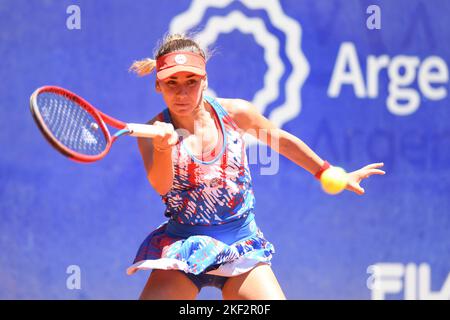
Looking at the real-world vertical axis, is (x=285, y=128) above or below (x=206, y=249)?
above

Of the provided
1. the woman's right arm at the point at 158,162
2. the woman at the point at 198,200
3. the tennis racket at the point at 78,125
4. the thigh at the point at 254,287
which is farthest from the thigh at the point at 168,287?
the tennis racket at the point at 78,125

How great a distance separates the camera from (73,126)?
134 inches

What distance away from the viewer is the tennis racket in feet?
10.7

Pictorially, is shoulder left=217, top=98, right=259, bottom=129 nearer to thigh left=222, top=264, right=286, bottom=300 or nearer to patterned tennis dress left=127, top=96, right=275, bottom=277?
patterned tennis dress left=127, top=96, right=275, bottom=277

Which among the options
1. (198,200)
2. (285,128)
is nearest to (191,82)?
(198,200)

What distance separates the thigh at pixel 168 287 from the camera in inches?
141

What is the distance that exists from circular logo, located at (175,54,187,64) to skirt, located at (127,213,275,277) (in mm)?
701

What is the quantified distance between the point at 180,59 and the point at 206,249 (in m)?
0.82

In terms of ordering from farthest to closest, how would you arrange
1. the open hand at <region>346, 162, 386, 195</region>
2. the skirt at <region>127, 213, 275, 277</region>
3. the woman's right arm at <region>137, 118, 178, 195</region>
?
1. the open hand at <region>346, 162, 386, 195</region>
2. the skirt at <region>127, 213, 275, 277</region>
3. the woman's right arm at <region>137, 118, 178, 195</region>

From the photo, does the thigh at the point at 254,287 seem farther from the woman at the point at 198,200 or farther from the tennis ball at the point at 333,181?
the tennis ball at the point at 333,181

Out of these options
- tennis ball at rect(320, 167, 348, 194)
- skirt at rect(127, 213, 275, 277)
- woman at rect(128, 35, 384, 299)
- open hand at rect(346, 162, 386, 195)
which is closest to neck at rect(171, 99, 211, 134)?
woman at rect(128, 35, 384, 299)

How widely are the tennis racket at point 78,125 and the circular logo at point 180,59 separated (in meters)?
0.48

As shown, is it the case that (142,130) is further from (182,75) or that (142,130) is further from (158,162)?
(182,75)

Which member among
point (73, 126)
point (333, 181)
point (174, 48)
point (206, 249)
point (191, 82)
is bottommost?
point (206, 249)
